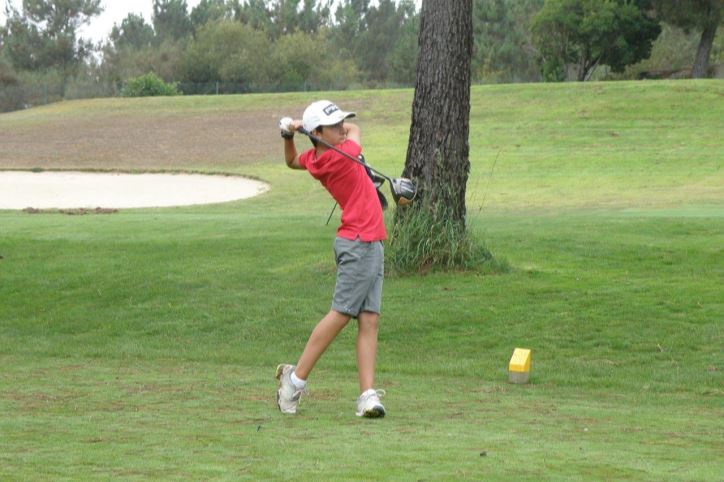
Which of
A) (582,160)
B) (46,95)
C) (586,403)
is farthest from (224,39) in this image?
(586,403)

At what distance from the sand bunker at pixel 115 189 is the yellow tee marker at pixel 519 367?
20.7m

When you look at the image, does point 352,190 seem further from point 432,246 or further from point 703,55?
point 703,55

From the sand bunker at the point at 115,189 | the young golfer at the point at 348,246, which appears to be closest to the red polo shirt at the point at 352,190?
the young golfer at the point at 348,246

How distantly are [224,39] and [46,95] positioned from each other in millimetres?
23915

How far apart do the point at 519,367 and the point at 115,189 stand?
24.8m

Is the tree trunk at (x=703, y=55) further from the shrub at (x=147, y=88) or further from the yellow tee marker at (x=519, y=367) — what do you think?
the yellow tee marker at (x=519, y=367)

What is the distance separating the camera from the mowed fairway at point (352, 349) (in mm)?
6152

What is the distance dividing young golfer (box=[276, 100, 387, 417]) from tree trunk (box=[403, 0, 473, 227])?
22.4 feet

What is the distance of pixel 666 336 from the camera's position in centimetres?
1170

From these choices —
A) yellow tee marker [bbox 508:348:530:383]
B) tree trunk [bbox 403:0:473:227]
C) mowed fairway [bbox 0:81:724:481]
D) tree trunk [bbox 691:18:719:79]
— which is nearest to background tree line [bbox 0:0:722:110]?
tree trunk [bbox 691:18:719:79]

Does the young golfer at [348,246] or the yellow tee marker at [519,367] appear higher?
the young golfer at [348,246]

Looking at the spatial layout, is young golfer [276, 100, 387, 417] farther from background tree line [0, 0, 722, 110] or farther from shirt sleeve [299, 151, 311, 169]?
background tree line [0, 0, 722, 110]

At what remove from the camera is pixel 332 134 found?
771 centimetres

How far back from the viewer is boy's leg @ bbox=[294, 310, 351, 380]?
779 centimetres
